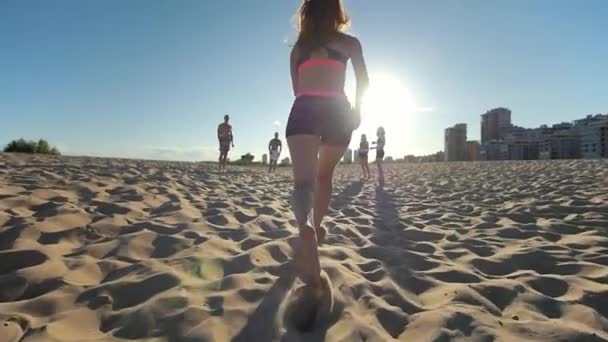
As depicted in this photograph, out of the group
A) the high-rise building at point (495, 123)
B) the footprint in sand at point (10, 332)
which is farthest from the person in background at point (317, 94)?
the high-rise building at point (495, 123)

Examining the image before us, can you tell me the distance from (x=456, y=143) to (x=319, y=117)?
2256 inches

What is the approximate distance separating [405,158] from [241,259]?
5363cm

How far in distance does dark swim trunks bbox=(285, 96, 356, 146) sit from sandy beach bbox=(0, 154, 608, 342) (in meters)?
0.93

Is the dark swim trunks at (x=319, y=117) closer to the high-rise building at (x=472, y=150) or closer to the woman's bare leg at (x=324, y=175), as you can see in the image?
the woman's bare leg at (x=324, y=175)

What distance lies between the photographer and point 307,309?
1.97 meters

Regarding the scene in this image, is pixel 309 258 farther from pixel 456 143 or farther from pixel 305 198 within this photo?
pixel 456 143

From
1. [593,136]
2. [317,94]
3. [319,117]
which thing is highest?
[593,136]

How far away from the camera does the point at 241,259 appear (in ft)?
9.32

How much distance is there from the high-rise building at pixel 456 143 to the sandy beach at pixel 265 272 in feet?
170

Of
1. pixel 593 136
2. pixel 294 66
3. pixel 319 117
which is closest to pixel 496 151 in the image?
pixel 593 136

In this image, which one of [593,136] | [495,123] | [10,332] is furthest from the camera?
[495,123]

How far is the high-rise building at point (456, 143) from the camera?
53.9 m

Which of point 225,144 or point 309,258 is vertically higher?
point 225,144

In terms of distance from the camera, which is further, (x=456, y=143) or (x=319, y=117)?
(x=456, y=143)
